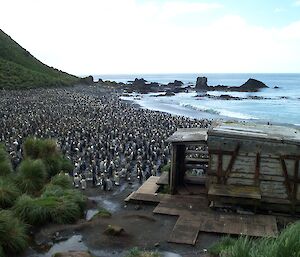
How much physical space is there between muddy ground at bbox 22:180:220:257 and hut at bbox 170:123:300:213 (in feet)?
6.16

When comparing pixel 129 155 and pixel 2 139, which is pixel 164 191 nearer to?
pixel 129 155

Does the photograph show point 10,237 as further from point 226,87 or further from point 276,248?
point 226,87

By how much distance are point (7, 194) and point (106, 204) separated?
3.40 metres

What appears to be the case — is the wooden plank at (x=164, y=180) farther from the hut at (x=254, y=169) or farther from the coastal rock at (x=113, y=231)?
the coastal rock at (x=113, y=231)

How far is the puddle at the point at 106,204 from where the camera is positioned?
46.4 feet

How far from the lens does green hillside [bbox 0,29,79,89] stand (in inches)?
2859

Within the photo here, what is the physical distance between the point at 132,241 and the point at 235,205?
3.69m

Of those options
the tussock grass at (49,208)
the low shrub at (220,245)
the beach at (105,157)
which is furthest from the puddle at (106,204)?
the low shrub at (220,245)

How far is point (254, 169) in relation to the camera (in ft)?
43.4

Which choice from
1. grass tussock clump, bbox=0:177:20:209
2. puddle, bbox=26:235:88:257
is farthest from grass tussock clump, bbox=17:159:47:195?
puddle, bbox=26:235:88:257

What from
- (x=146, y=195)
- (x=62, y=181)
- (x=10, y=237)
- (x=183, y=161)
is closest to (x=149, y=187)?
(x=146, y=195)

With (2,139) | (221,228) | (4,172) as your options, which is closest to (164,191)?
(221,228)

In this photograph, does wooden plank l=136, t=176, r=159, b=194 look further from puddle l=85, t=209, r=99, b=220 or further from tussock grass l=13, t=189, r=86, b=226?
tussock grass l=13, t=189, r=86, b=226

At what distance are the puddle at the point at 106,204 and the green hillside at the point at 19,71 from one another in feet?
186
